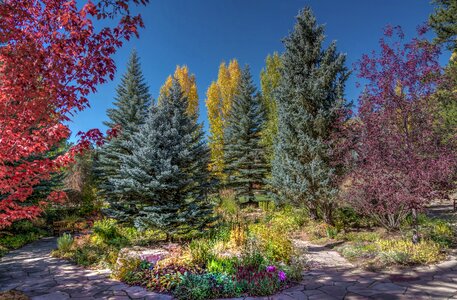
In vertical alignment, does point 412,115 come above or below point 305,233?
above

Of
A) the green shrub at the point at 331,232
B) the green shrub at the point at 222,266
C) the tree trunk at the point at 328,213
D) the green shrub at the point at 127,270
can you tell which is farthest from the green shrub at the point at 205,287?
the tree trunk at the point at 328,213

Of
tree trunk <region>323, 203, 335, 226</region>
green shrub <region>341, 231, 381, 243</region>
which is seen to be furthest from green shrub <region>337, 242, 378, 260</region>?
tree trunk <region>323, 203, 335, 226</region>

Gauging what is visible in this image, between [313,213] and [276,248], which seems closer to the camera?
[276,248]

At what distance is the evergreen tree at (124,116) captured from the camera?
15164 millimetres

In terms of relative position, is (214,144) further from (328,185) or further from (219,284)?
(219,284)

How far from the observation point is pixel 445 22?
13992mm

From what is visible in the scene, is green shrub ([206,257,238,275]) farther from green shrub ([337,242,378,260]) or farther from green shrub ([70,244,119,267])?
green shrub ([337,242,378,260])

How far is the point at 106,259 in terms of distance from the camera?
6520 millimetres

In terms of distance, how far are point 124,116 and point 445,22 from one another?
18.3 metres

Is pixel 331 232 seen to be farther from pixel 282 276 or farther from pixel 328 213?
pixel 282 276

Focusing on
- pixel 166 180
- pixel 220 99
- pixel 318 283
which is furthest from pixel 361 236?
pixel 220 99

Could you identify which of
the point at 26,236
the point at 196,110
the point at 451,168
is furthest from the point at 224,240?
the point at 196,110

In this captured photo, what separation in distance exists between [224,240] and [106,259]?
3.04m

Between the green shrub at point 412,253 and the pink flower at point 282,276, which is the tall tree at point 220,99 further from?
the pink flower at point 282,276
